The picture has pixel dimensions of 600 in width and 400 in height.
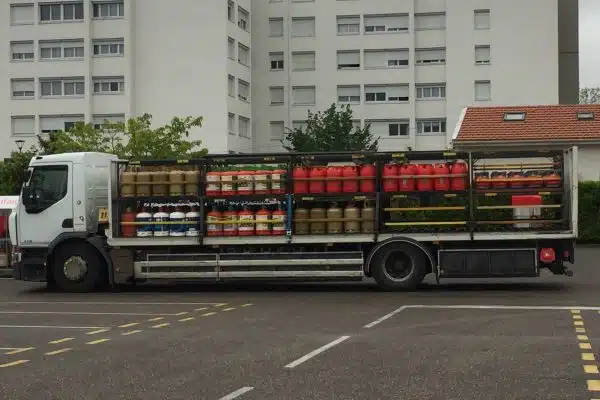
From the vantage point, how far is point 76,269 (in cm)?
2091

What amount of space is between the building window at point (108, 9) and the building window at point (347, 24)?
53.0 ft

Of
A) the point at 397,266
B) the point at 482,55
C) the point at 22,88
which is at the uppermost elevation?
the point at 482,55

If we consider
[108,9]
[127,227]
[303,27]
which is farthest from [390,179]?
[303,27]

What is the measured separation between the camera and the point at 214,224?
67.6 ft

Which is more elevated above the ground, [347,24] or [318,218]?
[347,24]

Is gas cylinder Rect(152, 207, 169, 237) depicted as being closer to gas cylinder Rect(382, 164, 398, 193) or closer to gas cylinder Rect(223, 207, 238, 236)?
gas cylinder Rect(223, 207, 238, 236)

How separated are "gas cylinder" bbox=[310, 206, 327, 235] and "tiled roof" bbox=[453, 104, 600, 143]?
25.5m

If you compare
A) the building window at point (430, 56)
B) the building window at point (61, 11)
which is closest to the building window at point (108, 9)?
the building window at point (61, 11)

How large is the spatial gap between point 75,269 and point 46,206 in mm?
1599

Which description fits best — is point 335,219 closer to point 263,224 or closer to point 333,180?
point 333,180

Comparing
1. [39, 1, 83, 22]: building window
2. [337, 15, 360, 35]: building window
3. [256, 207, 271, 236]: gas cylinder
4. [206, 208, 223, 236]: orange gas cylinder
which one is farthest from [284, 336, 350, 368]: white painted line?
[337, 15, 360, 35]: building window

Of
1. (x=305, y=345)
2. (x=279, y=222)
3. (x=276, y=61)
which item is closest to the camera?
(x=305, y=345)

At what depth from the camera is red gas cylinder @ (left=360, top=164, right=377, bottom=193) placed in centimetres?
2009

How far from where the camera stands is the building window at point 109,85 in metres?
65.1
